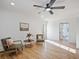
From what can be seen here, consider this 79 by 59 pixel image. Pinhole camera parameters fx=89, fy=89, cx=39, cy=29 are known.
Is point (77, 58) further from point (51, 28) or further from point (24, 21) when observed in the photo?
point (51, 28)

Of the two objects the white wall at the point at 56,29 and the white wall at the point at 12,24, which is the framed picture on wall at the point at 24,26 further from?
the white wall at the point at 56,29

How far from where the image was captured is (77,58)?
4.14 meters

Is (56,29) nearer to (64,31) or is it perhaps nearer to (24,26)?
(64,31)

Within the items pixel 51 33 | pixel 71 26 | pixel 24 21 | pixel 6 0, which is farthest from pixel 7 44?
pixel 51 33

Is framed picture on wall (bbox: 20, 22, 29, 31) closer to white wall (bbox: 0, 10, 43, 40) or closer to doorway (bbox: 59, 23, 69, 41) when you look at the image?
white wall (bbox: 0, 10, 43, 40)

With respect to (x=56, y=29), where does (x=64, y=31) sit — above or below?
below

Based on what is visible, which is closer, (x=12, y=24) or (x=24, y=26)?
(x=12, y=24)

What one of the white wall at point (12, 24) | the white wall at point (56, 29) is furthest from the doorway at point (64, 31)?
the white wall at point (12, 24)

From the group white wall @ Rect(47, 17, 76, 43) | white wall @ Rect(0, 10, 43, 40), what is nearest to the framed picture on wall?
white wall @ Rect(0, 10, 43, 40)

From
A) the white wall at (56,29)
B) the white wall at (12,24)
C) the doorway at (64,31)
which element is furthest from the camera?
the doorway at (64,31)

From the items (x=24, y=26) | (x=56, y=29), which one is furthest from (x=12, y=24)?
(x=56, y=29)

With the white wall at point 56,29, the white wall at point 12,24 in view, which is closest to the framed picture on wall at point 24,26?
the white wall at point 12,24

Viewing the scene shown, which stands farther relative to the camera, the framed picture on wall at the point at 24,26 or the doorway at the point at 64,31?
the doorway at the point at 64,31

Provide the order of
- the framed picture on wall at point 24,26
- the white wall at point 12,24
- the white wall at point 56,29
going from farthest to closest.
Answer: the white wall at point 56,29 → the framed picture on wall at point 24,26 → the white wall at point 12,24
